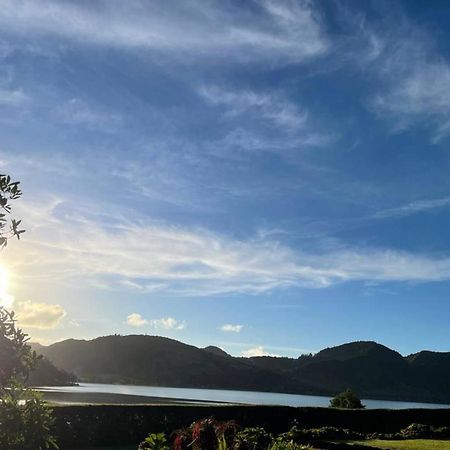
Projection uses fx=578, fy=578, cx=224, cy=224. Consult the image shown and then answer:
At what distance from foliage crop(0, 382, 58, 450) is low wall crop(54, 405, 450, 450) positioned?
29.2 m

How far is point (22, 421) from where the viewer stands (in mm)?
9008

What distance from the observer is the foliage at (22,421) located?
889 centimetres

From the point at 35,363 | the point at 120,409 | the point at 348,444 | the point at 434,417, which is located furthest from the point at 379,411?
the point at 35,363

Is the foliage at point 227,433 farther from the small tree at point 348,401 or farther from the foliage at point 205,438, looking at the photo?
the small tree at point 348,401

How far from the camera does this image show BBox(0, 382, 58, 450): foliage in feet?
29.2

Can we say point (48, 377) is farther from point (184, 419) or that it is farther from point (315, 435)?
point (315, 435)

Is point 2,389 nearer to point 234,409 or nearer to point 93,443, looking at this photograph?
point 93,443

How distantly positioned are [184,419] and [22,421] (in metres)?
36.9

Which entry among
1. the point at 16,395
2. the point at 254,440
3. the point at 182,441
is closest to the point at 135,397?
the point at 254,440

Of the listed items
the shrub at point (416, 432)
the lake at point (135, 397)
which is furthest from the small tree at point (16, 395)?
the lake at point (135, 397)

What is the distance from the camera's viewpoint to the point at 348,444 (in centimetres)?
3394

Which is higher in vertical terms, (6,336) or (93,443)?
(6,336)

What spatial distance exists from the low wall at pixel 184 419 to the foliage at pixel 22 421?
95.8 feet

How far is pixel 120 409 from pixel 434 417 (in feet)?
102
